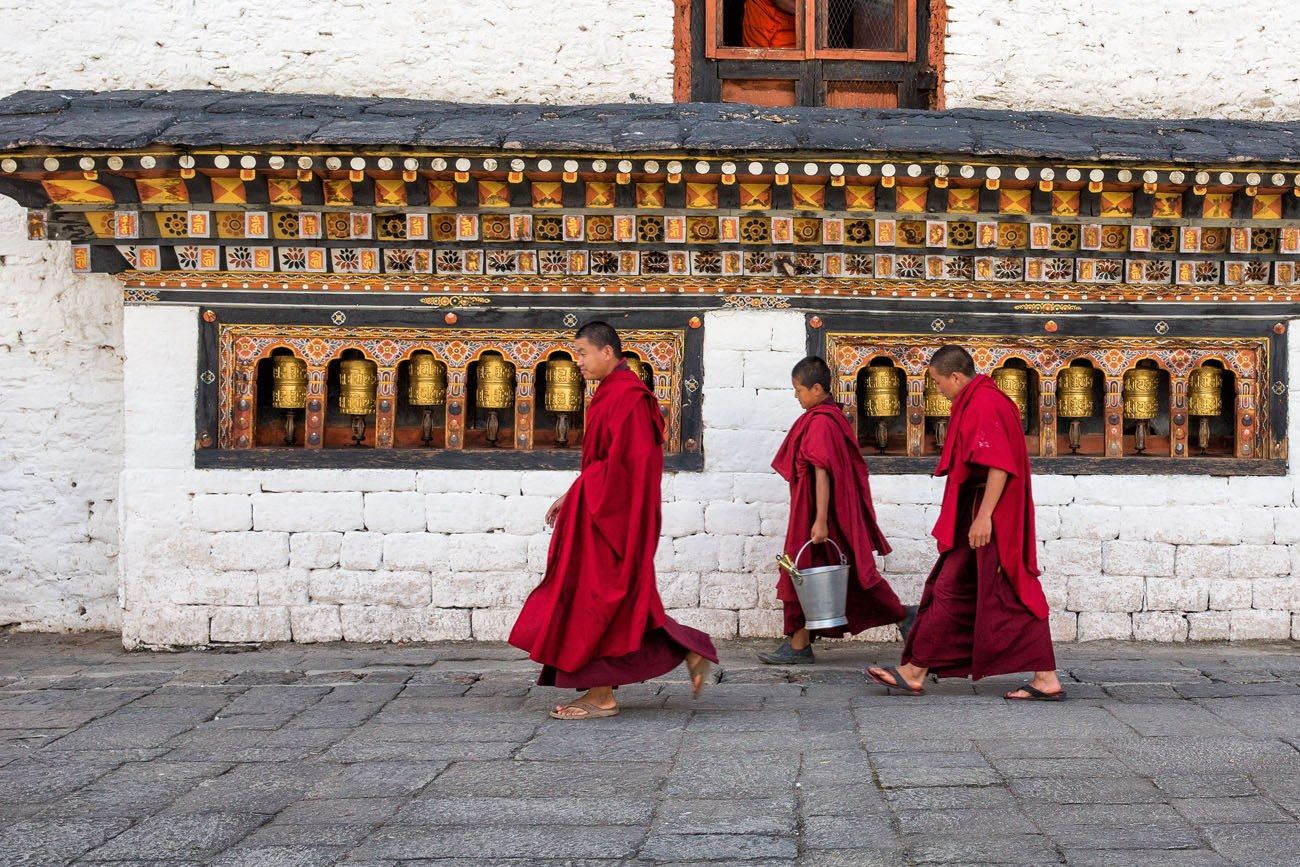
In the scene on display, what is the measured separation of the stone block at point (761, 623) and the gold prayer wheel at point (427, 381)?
1984mm

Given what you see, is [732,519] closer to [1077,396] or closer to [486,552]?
[486,552]

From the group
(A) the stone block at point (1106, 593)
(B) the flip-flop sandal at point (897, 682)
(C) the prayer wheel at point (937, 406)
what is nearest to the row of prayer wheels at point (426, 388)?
(C) the prayer wheel at point (937, 406)

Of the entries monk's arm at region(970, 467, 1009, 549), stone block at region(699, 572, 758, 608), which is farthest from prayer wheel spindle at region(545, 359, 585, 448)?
monk's arm at region(970, 467, 1009, 549)

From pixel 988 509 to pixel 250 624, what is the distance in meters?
3.87

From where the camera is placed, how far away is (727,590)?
22.3 feet

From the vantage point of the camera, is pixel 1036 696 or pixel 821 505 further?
pixel 821 505

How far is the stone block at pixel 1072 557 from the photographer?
6.84 meters

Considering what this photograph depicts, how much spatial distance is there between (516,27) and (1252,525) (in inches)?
194

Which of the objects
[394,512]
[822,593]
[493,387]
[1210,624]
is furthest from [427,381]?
[1210,624]

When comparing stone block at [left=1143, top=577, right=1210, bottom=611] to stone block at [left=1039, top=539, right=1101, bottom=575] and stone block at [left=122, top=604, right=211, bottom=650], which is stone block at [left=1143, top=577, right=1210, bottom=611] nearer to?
stone block at [left=1039, top=539, right=1101, bottom=575]

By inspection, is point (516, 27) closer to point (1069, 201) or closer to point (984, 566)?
point (1069, 201)

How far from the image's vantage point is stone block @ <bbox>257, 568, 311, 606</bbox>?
6.73 meters

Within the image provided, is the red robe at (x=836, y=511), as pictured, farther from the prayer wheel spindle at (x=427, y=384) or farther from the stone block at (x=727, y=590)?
the prayer wheel spindle at (x=427, y=384)

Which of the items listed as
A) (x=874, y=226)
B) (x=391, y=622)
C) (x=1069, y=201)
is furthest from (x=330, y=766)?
(x=1069, y=201)
